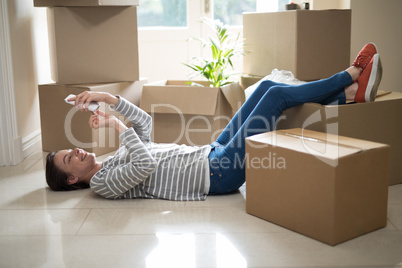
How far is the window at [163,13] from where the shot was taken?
4.25 metres

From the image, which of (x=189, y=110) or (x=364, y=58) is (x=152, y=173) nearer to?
(x=189, y=110)

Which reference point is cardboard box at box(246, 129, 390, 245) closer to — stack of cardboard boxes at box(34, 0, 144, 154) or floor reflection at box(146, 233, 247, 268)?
floor reflection at box(146, 233, 247, 268)

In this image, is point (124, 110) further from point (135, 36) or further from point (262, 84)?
point (135, 36)

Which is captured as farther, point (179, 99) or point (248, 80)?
point (248, 80)

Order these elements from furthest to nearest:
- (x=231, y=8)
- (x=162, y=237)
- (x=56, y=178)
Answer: (x=231, y=8) → (x=56, y=178) → (x=162, y=237)

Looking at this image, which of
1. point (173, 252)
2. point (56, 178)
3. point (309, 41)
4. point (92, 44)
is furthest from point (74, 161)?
point (309, 41)

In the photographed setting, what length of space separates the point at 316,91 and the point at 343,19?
0.90 meters

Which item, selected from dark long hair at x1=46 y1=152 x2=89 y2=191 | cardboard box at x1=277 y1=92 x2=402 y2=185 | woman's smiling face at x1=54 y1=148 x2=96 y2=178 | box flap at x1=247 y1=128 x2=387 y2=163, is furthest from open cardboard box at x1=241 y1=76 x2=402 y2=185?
dark long hair at x1=46 y1=152 x2=89 y2=191

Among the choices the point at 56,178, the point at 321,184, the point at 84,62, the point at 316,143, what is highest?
the point at 84,62

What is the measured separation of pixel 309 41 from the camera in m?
2.87

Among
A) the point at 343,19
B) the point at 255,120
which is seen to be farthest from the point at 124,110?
the point at 343,19

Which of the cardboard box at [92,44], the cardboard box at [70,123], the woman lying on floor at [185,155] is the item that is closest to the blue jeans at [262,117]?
the woman lying on floor at [185,155]

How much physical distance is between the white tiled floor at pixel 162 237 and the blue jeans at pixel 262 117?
0.12m

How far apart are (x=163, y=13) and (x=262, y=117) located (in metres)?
2.37
